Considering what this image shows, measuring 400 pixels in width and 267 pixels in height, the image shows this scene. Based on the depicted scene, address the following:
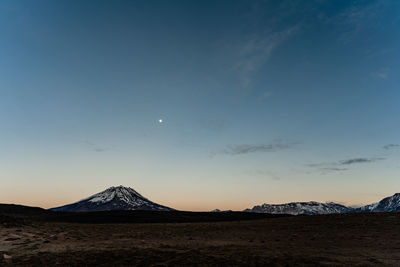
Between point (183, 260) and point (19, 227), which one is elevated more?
point (19, 227)

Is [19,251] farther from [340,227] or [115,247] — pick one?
[340,227]

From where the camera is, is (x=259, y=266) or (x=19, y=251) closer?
(x=259, y=266)

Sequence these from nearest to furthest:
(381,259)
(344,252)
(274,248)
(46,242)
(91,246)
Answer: (381,259)
(344,252)
(274,248)
(91,246)
(46,242)

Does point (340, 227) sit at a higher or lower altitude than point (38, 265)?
higher

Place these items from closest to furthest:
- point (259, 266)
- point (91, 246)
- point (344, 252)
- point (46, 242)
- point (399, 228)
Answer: point (259, 266) → point (344, 252) → point (91, 246) → point (46, 242) → point (399, 228)

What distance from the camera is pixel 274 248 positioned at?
19453 mm

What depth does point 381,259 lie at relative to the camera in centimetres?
1545

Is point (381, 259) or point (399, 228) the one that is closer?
point (381, 259)

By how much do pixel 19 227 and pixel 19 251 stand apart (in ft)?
46.7

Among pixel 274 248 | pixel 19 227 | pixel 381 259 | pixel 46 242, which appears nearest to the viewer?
pixel 381 259

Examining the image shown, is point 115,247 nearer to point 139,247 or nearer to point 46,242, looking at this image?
point 139,247

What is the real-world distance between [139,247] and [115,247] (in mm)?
1889

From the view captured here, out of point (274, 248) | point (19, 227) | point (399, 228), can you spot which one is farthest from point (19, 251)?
point (399, 228)

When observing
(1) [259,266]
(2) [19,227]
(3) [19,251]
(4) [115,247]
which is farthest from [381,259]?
(2) [19,227]
